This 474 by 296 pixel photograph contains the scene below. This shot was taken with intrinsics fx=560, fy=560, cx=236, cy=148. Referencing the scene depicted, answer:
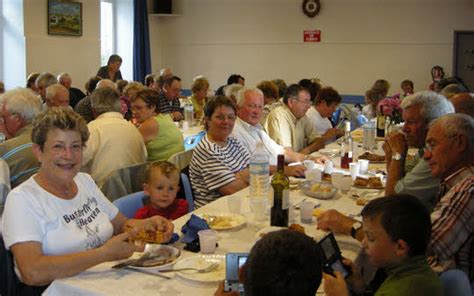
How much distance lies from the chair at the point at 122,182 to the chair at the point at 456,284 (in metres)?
2.03

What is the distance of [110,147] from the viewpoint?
159 inches

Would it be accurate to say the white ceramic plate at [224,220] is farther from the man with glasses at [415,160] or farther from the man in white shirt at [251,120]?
the man in white shirt at [251,120]

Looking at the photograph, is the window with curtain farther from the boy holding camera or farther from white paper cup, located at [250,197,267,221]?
the boy holding camera

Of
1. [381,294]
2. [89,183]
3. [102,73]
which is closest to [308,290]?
[381,294]

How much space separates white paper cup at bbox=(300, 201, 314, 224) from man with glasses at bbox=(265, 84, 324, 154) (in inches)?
103

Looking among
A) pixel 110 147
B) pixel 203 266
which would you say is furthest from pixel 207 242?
pixel 110 147

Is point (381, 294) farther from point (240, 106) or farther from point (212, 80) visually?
point (212, 80)

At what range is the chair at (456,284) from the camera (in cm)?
182

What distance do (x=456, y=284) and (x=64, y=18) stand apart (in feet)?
29.3

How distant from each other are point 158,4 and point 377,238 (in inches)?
447

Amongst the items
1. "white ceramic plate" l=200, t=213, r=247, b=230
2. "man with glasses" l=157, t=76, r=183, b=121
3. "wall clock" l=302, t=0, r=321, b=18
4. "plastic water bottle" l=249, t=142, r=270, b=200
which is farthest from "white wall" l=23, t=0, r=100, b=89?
"white ceramic plate" l=200, t=213, r=247, b=230

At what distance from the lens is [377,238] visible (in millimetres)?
1909

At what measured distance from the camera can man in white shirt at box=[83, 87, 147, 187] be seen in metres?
4.00

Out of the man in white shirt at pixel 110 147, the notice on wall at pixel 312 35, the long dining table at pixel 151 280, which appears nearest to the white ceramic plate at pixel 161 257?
the long dining table at pixel 151 280
